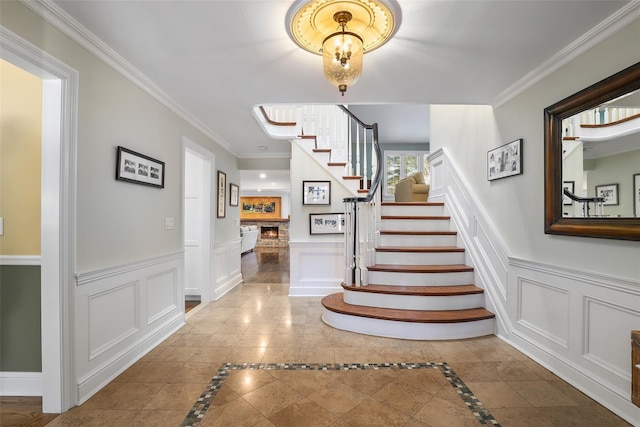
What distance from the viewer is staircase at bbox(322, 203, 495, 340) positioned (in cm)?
273

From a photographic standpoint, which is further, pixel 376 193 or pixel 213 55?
pixel 376 193

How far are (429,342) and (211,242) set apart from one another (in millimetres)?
3022

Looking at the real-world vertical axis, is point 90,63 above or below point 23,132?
above

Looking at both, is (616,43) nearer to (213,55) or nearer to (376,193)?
(376,193)

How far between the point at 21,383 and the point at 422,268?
11.1 ft

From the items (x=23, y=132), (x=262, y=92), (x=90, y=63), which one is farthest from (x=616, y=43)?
(x=23, y=132)

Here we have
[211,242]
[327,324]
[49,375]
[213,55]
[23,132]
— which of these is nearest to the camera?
[49,375]

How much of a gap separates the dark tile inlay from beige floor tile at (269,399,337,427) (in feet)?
1.41

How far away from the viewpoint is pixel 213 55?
2.05 m

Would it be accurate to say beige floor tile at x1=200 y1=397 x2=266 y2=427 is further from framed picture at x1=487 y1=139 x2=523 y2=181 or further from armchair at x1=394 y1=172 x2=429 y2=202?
armchair at x1=394 y1=172 x2=429 y2=202

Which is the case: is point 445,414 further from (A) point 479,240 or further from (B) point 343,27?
(B) point 343,27

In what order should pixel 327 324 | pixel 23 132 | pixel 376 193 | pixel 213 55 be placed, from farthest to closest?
1. pixel 376 193
2. pixel 327 324
3. pixel 213 55
4. pixel 23 132

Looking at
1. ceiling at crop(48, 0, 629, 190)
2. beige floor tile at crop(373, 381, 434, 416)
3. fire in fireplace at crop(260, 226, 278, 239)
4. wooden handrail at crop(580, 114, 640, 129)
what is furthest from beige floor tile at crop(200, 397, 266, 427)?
fire in fireplace at crop(260, 226, 278, 239)

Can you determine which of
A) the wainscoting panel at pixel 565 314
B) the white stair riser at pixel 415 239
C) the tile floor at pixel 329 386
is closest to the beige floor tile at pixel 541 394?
the tile floor at pixel 329 386
